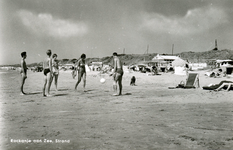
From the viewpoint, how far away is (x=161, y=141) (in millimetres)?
3150

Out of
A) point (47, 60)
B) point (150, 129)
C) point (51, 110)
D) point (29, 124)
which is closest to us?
A: point (150, 129)

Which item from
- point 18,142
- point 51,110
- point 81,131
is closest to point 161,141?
point 81,131

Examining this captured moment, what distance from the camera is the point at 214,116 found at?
4.77m

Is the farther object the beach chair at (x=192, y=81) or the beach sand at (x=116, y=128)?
the beach chair at (x=192, y=81)

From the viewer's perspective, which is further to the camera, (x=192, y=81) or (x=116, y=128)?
(x=192, y=81)

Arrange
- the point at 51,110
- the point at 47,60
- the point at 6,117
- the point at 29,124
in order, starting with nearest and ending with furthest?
the point at 29,124, the point at 6,117, the point at 51,110, the point at 47,60

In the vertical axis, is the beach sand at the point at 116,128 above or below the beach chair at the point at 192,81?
below

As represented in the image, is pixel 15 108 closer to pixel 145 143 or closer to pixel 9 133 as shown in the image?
pixel 9 133

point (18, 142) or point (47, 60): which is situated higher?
point (47, 60)

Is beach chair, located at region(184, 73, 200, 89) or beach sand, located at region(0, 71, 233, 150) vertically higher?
beach chair, located at region(184, 73, 200, 89)

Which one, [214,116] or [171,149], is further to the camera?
[214,116]

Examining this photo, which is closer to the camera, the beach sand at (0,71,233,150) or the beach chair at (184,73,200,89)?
the beach sand at (0,71,233,150)

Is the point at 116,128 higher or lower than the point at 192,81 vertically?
lower

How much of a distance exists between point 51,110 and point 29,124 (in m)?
1.32
